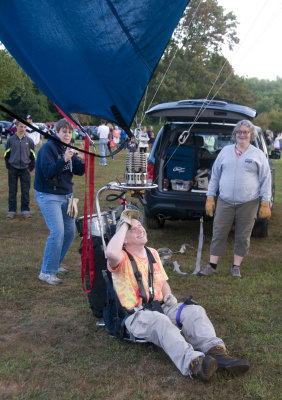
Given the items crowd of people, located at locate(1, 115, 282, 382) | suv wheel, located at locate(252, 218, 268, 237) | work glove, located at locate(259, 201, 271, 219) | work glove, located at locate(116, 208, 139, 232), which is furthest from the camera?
suv wheel, located at locate(252, 218, 268, 237)

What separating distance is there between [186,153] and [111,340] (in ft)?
13.5

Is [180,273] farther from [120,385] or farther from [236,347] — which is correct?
[120,385]

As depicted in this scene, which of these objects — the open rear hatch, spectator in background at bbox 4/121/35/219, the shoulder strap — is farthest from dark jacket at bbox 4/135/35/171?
the shoulder strap

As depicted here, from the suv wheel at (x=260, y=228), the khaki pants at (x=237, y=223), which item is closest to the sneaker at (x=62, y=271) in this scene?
the khaki pants at (x=237, y=223)

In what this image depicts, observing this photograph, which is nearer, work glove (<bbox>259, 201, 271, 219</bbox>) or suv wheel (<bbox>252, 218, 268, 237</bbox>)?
work glove (<bbox>259, 201, 271, 219</bbox>)

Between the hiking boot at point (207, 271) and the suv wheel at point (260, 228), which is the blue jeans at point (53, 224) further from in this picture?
the suv wheel at point (260, 228)

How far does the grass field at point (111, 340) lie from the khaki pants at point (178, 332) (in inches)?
7.1

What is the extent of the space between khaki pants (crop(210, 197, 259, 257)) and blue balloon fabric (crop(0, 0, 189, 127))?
228 centimetres

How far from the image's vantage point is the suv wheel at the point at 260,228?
6.93 metres

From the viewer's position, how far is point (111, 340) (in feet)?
12.5

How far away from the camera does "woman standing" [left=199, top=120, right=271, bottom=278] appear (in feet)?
17.3

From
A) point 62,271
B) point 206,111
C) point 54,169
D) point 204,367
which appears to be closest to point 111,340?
point 204,367

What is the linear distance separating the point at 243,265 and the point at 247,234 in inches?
25.1

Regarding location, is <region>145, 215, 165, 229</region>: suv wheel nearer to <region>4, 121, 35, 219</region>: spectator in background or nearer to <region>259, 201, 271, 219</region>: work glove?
<region>4, 121, 35, 219</region>: spectator in background
